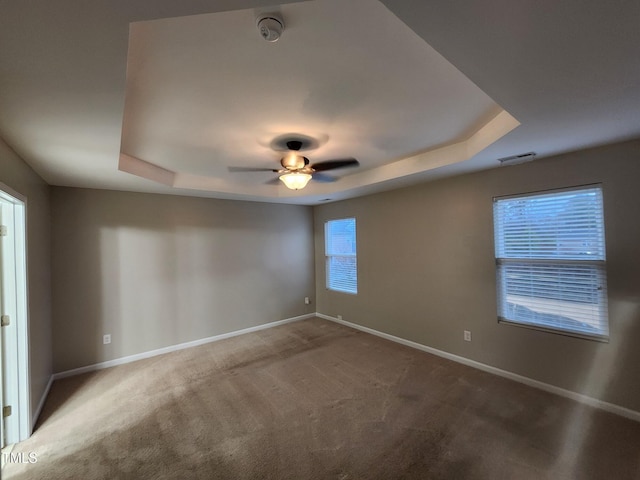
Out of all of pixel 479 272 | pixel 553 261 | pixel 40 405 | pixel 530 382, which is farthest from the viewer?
pixel 479 272

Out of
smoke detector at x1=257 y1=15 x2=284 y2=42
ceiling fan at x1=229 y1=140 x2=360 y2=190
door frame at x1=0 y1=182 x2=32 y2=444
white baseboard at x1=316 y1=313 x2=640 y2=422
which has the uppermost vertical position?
smoke detector at x1=257 y1=15 x2=284 y2=42

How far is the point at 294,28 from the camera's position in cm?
122

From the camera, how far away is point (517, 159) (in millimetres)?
2723

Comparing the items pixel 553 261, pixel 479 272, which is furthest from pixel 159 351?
pixel 553 261

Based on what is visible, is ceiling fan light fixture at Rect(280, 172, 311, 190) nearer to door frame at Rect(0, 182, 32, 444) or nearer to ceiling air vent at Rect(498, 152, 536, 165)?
ceiling air vent at Rect(498, 152, 536, 165)

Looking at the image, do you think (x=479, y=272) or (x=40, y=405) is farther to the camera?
(x=479, y=272)

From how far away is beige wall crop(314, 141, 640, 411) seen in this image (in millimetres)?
2354

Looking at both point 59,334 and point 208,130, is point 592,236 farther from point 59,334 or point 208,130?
point 59,334

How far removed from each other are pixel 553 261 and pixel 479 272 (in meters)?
0.71

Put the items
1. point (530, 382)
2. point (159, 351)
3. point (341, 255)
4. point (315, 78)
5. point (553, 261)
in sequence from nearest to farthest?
point (315, 78)
point (553, 261)
point (530, 382)
point (159, 351)
point (341, 255)

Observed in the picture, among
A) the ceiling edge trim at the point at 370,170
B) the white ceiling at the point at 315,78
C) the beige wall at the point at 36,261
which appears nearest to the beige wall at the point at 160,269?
the beige wall at the point at 36,261

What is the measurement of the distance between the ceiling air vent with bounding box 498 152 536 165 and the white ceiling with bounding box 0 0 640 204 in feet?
0.39

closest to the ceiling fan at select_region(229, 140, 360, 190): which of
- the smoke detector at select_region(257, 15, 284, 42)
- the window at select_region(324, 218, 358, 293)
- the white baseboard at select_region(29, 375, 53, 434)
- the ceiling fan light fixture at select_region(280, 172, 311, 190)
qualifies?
the ceiling fan light fixture at select_region(280, 172, 311, 190)

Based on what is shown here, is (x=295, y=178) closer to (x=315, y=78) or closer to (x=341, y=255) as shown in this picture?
(x=315, y=78)
